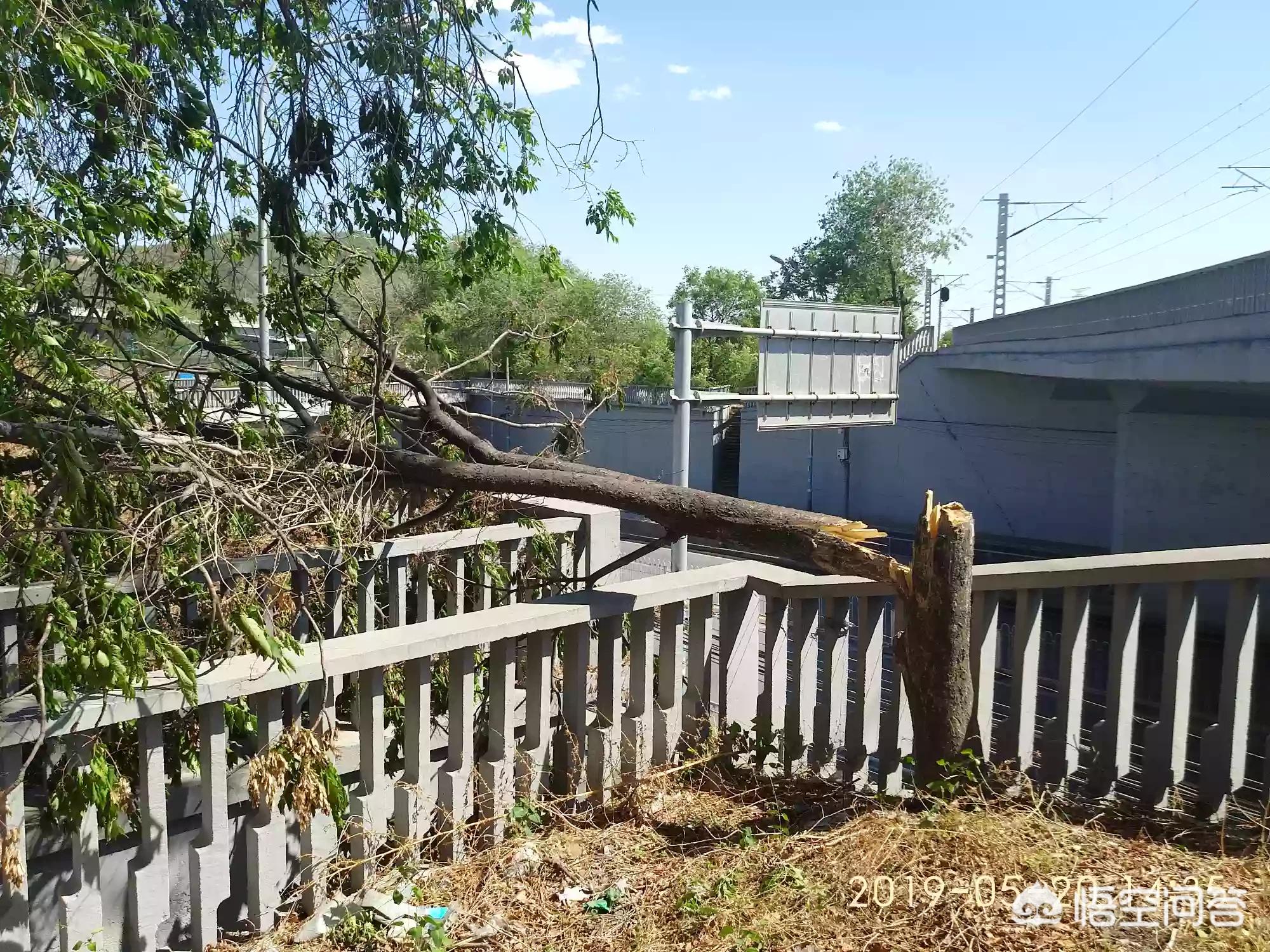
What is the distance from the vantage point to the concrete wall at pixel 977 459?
25109 mm

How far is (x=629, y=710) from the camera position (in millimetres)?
3510

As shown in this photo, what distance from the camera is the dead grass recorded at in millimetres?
2400

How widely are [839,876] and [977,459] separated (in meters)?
26.7

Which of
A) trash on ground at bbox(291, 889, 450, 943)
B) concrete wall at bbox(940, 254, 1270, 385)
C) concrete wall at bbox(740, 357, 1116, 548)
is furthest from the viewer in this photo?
concrete wall at bbox(740, 357, 1116, 548)

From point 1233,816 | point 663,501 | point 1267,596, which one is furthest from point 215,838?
point 1267,596

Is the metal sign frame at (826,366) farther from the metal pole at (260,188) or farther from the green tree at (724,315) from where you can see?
the green tree at (724,315)

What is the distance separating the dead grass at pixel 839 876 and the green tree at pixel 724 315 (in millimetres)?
37015

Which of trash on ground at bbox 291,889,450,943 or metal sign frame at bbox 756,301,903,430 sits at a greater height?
metal sign frame at bbox 756,301,903,430

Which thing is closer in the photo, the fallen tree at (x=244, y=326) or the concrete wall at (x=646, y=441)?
the fallen tree at (x=244, y=326)

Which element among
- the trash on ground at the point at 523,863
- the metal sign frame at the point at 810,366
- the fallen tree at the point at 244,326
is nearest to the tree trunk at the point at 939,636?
the fallen tree at the point at 244,326

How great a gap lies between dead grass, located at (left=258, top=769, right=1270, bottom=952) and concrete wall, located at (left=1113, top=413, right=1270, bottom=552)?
19.6m

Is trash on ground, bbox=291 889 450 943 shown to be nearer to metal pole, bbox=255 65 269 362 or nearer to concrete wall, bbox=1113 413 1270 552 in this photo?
metal pole, bbox=255 65 269 362

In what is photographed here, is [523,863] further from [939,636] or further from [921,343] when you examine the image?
[921,343]

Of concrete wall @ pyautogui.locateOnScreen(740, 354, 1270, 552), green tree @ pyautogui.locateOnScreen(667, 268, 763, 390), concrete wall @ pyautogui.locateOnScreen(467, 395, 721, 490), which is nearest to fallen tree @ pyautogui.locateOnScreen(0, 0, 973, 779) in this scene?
concrete wall @ pyautogui.locateOnScreen(740, 354, 1270, 552)
